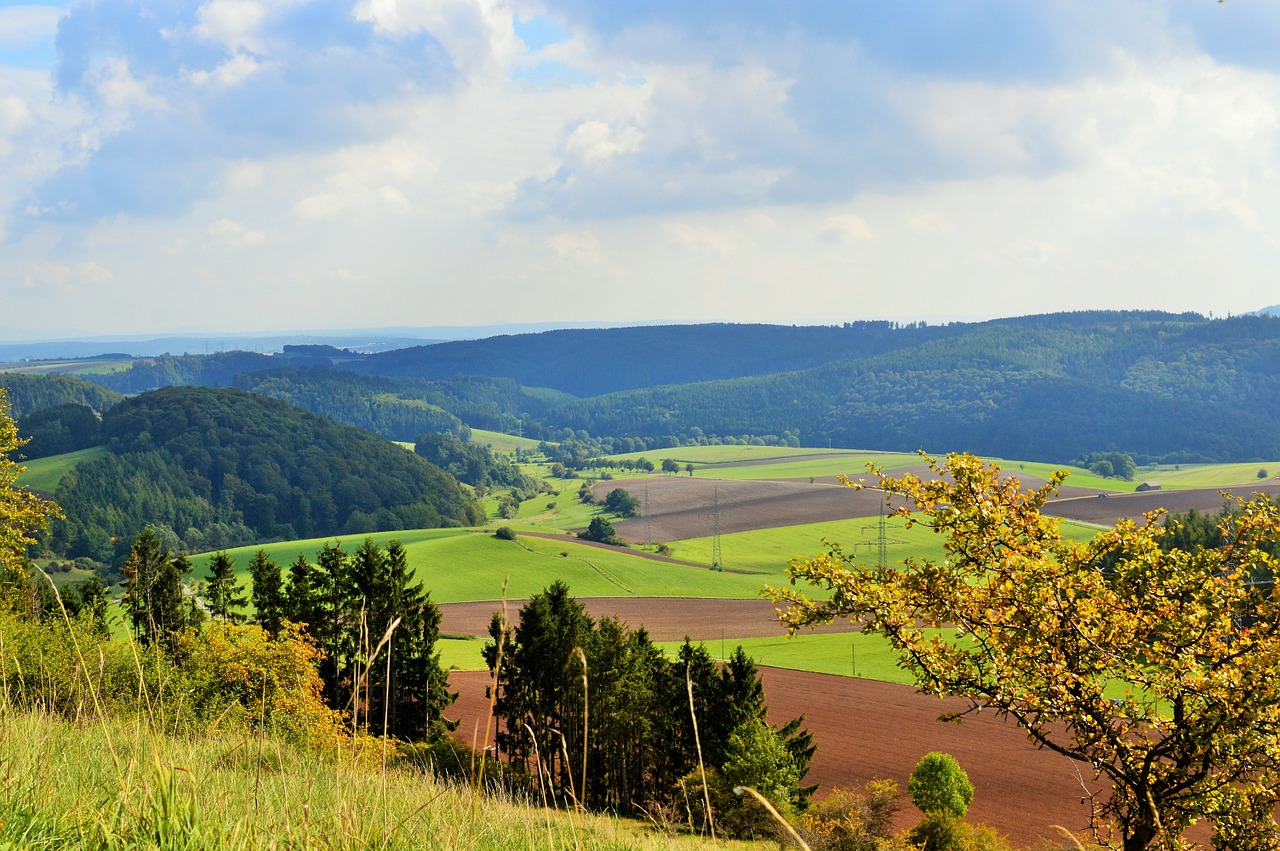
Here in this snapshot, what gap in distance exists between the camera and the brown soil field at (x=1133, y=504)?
124 meters

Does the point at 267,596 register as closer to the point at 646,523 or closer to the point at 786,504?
the point at 646,523

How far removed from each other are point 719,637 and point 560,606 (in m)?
34.6

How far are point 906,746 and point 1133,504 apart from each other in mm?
102182

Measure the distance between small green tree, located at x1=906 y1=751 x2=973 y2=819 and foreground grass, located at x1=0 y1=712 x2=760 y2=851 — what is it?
116ft

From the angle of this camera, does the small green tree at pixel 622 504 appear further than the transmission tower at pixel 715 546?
Yes

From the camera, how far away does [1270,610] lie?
992cm

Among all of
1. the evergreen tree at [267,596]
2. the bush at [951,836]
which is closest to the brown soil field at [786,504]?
the evergreen tree at [267,596]

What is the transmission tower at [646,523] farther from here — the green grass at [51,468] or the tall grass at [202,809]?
the tall grass at [202,809]

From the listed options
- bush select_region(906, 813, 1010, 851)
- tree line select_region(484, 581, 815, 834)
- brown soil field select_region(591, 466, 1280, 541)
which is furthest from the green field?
bush select_region(906, 813, 1010, 851)

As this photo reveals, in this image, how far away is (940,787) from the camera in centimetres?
3659

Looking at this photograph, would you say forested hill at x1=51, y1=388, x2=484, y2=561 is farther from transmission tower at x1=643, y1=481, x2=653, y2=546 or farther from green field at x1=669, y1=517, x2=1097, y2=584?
green field at x1=669, y1=517, x2=1097, y2=584

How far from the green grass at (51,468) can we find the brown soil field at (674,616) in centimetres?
11243

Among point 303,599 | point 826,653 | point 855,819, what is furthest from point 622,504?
point 855,819

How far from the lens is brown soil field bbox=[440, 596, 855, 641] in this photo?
78.4 m
